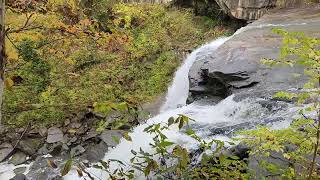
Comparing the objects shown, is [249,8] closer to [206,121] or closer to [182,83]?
[182,83]

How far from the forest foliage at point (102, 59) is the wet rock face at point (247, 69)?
A: 2.17 meters

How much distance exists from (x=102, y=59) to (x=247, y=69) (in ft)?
19.7

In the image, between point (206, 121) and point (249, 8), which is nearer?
point (206, 121)

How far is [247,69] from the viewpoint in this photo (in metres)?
8.38

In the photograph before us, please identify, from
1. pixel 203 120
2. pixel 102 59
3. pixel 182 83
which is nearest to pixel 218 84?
pixel 203 120

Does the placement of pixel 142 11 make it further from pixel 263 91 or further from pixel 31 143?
pixel 263 91

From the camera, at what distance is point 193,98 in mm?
9438

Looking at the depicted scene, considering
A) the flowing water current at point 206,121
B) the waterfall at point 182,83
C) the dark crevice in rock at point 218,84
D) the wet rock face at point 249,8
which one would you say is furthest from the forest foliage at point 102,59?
the dark crevice in rock at point 218,84

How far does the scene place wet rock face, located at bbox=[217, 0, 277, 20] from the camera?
13805 mm

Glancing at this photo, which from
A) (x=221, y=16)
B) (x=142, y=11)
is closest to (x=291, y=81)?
(x=221, y=16)

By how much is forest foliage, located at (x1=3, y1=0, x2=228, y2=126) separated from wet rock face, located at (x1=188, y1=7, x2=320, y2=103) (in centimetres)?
217

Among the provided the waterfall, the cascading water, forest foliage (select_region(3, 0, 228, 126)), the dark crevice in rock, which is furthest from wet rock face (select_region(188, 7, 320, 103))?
forest foliage (select_region(3, 0, 228, 126))

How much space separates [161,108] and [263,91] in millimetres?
3962

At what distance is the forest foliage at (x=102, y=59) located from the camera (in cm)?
1029
